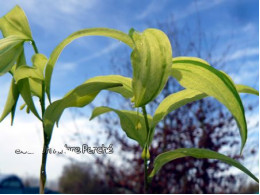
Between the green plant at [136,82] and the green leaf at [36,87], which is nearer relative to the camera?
the green plant at [136,82]

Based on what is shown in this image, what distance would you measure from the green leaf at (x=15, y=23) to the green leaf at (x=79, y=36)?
3.6 inches

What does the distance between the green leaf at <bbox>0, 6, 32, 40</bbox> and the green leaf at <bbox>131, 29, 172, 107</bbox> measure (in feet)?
0.75

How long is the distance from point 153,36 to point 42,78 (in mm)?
203

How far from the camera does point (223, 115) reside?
321 centimetres

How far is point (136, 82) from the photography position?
442 millimetres

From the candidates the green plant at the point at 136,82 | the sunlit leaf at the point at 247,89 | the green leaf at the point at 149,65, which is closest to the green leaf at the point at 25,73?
the green plant at the point at 136,82

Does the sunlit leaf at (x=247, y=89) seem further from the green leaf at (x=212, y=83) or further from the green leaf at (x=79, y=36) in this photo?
the green leaf at (x=79, y=36)

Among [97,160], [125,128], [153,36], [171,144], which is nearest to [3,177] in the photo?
[97,160]

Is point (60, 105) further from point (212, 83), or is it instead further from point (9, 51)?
point (212, 83)

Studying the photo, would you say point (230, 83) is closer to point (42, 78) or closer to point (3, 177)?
point (42, 78)

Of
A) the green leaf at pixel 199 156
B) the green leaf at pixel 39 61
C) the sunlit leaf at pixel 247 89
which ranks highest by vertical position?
the green leaf at pixel 39 61

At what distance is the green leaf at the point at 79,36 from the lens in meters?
0.49

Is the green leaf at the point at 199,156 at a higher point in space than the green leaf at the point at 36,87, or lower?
lower

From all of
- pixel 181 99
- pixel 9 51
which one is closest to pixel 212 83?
pixel 181 99
